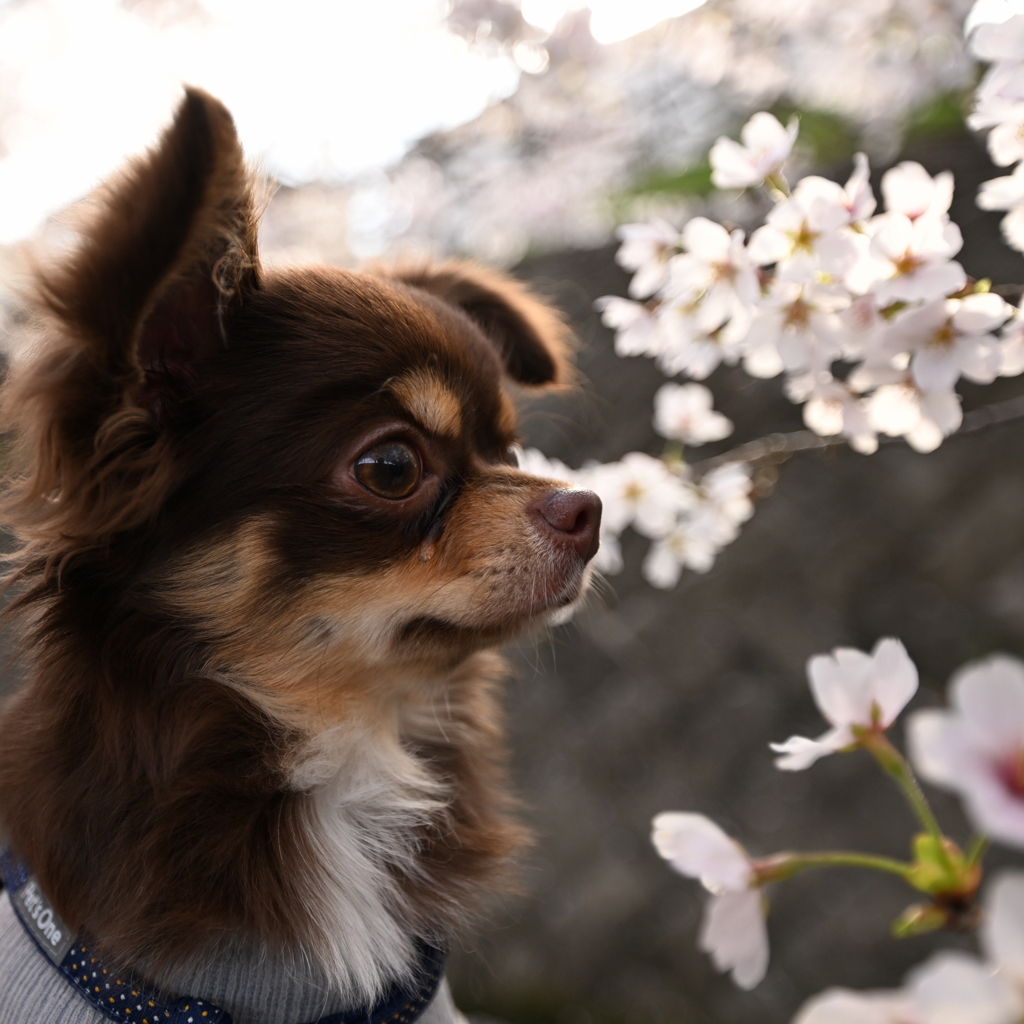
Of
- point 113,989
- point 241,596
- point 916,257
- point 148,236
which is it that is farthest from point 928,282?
point 113,989

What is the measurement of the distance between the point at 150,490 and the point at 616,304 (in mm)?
967

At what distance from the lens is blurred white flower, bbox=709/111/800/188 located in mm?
1184

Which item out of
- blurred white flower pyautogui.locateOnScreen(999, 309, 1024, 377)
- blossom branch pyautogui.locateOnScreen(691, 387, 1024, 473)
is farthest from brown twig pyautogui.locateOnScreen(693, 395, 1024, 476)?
blurred white flower pyautogui.locateOnScreen(999, 309, 1024, 377)

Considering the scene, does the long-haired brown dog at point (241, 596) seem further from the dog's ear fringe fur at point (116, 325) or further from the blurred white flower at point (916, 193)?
the blurred white flower at point (916, 193)

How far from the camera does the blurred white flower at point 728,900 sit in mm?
679

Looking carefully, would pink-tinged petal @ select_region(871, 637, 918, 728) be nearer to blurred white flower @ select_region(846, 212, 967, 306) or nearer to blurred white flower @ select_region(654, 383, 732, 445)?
blurred white flower @ select_region(846, 212, 967, 306)

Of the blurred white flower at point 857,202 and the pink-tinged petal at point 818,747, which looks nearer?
the pink-tinged petal at point 818,747

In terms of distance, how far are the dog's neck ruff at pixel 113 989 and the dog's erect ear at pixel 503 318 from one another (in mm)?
1240

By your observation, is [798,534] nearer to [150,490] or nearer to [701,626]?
[701,626]

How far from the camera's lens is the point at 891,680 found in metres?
0.69

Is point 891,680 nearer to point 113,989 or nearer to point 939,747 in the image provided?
point 939,747

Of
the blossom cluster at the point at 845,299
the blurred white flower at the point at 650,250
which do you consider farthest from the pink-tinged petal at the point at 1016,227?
the blurred white flower at the point at 650,250

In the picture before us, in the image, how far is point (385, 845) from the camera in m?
1.40

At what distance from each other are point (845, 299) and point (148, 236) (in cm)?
92
